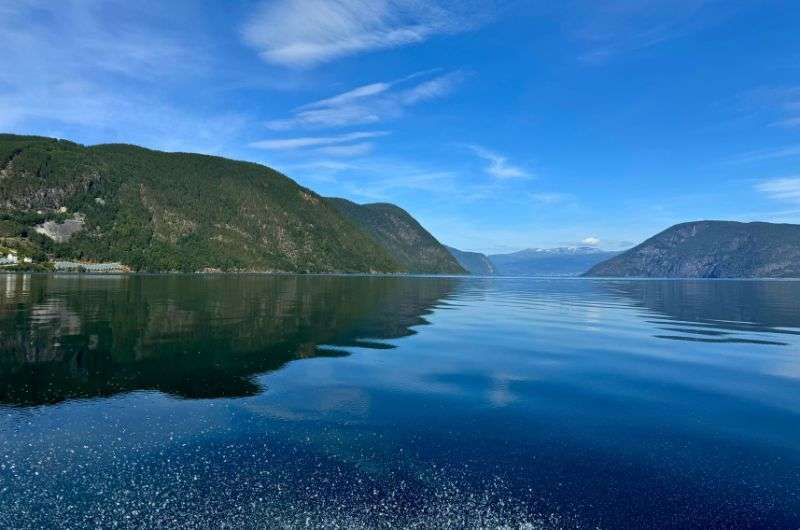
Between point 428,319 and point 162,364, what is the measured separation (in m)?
34.6

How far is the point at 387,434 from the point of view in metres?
17.7

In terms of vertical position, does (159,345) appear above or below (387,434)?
above

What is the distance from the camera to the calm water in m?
12.4

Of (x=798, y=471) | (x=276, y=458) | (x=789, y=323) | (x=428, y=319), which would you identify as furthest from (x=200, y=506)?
(x=789, y=323)

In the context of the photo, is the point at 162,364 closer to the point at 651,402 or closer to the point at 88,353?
the point at 88,353

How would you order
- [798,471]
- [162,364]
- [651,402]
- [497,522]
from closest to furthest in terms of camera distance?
1. [497,522]
2. [798,471]
3. [651,402]
4. [162,364]

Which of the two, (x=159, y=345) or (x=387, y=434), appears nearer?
(x=387, y=434)

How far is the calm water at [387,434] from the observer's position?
1239cm

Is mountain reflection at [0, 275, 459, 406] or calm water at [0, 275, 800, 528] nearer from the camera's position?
calm water at [0, 275, 800, 528]

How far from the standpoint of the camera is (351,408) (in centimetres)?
2100

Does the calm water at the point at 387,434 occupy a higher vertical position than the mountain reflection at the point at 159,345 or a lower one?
lower

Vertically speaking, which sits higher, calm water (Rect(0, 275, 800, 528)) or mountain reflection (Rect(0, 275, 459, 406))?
mountain reflection (Rect(0, 275, 459, 406))

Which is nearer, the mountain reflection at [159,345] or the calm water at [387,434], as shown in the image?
the calm water at [387,434]

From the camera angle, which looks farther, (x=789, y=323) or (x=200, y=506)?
(x=789, y=323)
